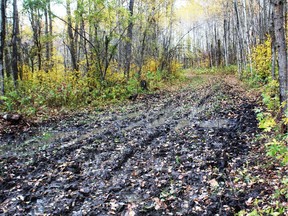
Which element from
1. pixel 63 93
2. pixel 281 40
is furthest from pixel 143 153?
pixel 63 93

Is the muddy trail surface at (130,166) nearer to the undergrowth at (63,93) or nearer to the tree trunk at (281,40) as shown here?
the tree trunk at (281,40)

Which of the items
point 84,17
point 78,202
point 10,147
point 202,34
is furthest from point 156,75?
point 202,34

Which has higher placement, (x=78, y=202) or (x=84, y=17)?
(x=84, y=17)

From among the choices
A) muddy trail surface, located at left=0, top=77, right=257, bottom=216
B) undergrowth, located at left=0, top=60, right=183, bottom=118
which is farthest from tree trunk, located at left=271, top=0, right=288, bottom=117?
undergrowth, located at left=0, top=60, right=183, bottom=118

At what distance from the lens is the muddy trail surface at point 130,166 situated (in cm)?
396

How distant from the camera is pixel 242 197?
3891mm

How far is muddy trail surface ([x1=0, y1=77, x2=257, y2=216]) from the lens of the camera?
3.96 metres

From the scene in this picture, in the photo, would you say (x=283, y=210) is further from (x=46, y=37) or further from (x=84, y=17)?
(x=46, y=37)

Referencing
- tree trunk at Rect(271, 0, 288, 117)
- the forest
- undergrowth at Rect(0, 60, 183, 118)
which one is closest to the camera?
the forest

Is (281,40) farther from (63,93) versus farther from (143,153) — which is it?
(63,93)

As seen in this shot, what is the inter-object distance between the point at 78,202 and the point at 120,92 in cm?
1080

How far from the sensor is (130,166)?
211 inches

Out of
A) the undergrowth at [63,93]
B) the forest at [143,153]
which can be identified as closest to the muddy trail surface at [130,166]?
the forest at [143,153]

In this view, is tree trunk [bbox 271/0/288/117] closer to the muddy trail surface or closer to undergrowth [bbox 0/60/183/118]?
the muddy trail surface
